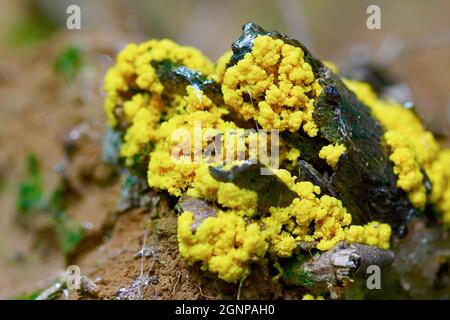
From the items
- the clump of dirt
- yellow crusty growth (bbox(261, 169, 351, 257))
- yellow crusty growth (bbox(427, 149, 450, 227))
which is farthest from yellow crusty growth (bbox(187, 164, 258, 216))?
yellow crusty growth (bbox(427, 149, 450, 227))

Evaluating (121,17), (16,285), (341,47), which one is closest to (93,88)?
(16,285)

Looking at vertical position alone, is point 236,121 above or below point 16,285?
above

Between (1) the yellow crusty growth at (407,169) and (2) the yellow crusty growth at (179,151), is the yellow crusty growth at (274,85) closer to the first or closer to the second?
(2) the yellow crusty growth at (179,151)

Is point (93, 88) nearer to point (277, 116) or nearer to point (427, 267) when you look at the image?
point (277, 116)

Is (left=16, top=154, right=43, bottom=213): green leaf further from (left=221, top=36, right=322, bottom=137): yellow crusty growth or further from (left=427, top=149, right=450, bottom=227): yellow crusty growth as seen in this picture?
(left=427, top=149, right=450, bottom=227): yellow crusty growth

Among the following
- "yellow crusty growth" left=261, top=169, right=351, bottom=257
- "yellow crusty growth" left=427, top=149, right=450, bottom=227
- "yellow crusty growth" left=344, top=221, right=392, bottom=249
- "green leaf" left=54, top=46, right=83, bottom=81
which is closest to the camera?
"yellow crusty growth" left=261, top=169, right=351, bottom=257

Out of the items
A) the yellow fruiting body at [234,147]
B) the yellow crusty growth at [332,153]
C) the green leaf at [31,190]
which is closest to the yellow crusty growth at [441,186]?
the yellow fruiting body at [234,147]

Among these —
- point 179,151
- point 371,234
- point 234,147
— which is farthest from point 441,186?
point 179,151
